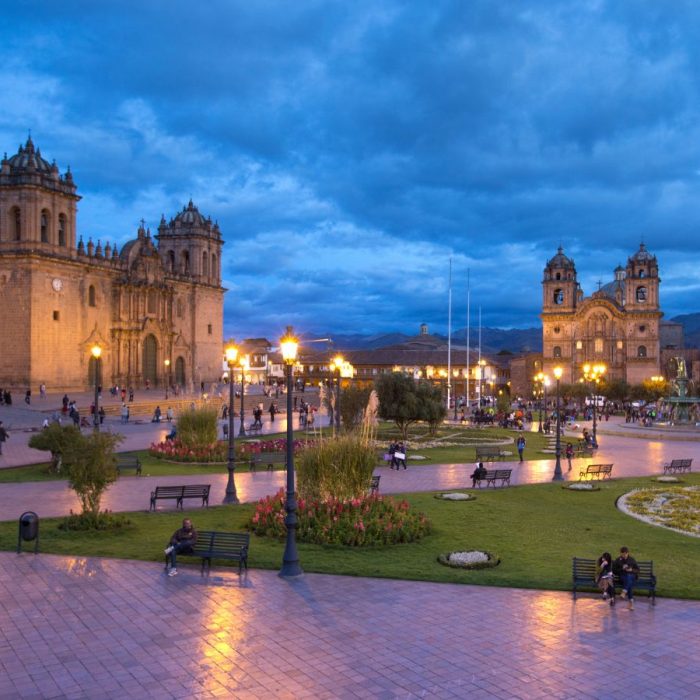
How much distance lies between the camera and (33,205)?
4616cm

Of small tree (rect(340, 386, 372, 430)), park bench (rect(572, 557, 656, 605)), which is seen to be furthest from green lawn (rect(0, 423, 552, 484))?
park bench (rect(572, 557, 656, 605))

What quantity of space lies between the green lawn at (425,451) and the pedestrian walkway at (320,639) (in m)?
11.5

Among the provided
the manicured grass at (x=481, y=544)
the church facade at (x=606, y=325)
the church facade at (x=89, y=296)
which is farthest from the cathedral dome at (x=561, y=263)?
the manicured grass at (x=481, y=544)

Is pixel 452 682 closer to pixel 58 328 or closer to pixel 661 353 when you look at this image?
pixel 58 328

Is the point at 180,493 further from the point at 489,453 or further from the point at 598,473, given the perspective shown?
the point at 489,453

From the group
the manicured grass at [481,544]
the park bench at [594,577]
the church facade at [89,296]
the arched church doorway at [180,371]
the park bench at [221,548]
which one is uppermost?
the church facade at [89,296]

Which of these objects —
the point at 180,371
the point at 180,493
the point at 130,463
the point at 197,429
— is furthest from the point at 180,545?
the point at 180,371

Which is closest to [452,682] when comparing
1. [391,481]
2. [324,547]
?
[324,547]

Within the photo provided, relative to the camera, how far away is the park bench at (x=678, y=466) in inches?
964

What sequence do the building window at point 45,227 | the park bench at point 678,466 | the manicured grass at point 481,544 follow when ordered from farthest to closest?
1. the building window at point 45,227
2. the park bench at point 678,466
3. the manicured grass at point 481,544

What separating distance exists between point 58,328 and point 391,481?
33895 mm

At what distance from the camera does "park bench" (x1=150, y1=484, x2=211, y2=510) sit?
1669cm

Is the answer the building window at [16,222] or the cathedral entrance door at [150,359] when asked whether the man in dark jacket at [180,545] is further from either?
the cathedral entrance door at [150,359]

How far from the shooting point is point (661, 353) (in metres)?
91.9
